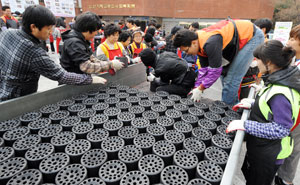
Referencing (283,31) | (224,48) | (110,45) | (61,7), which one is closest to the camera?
(224,48)

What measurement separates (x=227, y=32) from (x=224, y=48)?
0.20 meters

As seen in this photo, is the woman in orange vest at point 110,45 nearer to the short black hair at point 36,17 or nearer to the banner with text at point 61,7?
the short black hair at point 36,17

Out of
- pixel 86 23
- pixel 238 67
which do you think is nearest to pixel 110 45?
pixel 86 23

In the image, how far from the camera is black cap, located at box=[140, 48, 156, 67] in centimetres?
285

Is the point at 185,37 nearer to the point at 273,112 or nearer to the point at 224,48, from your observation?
the point at 224,48

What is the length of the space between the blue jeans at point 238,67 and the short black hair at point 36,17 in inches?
83.0

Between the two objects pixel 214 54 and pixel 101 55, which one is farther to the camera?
pixel 101 55

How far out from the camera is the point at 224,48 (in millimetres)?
2119

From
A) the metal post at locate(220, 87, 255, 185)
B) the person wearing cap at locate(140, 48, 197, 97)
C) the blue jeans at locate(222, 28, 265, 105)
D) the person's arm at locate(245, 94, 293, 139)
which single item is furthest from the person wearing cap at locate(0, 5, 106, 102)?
the blue jeans at locate(222, 28, 265, 105)

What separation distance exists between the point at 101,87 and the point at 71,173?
4.34 ft

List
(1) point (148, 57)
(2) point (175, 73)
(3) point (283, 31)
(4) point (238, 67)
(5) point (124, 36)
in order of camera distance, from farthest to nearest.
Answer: (3) point (283, 31) → (5) point (124, 36) → (1) point (148, 57) → (2) point (175, 73) → (4) point (238, 67)

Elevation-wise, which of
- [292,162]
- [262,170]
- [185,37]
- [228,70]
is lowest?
[292,162]

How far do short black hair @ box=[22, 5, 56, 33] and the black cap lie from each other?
1546 millimetres

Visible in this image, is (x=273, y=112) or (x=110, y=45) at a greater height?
(x=110, y=45)
